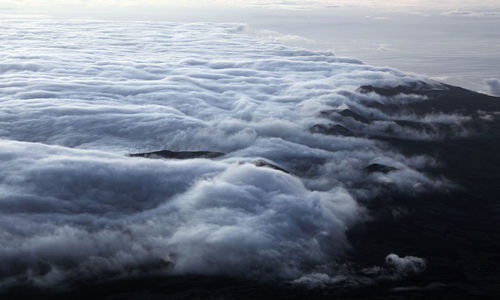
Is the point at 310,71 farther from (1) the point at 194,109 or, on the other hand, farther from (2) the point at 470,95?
(1) the point at 194,109

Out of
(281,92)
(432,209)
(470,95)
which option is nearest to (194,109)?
(281,92)

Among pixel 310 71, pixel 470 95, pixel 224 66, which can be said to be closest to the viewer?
pixel 224 66

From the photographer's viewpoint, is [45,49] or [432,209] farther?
[45,49]

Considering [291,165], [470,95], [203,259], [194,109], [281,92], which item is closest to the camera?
[203,259]

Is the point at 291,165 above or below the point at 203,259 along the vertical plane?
below

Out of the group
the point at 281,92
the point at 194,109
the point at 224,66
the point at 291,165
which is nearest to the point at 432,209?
the point at 291,165

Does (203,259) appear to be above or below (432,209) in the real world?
above

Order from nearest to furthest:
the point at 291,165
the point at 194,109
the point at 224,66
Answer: the point at 291,165 < the point at 194,109 < the point at 224,66

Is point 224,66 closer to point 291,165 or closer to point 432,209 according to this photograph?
point 291,165

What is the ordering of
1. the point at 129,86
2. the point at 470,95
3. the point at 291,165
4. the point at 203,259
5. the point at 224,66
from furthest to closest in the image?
the point at 470,95
the point at 224,66
the point at 129,86
the point at 291,165
the point at 203,259
